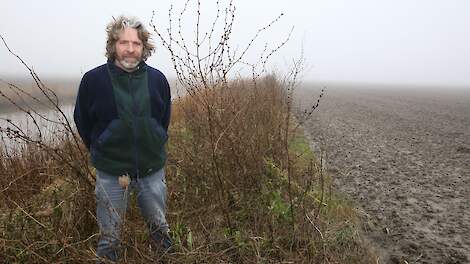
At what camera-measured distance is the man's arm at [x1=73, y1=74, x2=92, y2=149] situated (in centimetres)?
249

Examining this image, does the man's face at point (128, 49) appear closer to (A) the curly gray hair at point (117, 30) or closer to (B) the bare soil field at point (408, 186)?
(A) the curly gray hair at point (117, 30)

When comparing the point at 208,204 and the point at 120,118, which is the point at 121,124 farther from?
the point at 208,204

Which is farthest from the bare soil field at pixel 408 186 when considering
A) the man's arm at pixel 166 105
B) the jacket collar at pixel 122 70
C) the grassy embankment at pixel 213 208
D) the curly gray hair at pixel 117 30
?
the curly gray hair at pixel 117 30

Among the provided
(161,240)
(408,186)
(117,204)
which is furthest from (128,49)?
(408,186)

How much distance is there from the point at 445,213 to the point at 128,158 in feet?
13.1

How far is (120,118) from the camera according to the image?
8.06 feet

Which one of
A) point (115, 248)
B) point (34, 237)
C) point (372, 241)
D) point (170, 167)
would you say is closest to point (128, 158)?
point (115, 248)

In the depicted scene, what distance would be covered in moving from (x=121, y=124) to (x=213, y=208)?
5.59ft

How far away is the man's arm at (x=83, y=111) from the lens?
2.49m

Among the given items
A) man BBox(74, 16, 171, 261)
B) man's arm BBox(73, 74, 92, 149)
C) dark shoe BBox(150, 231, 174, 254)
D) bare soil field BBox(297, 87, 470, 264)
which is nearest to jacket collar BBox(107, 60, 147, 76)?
man BBox(74, 16, 171, 261)

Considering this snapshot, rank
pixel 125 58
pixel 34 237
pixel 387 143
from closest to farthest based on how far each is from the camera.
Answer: pixel 125 58 → pixel 34 237 → pixel 387 143

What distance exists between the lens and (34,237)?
10.1ft

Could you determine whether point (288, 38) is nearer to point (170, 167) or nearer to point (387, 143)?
point (170, 167)

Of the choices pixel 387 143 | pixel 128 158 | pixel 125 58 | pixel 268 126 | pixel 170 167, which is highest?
pixel 125 58
